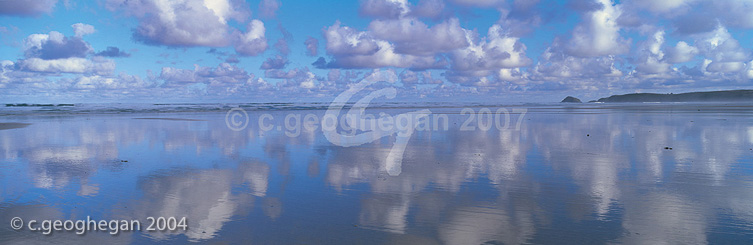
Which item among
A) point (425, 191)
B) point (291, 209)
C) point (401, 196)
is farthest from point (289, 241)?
point (425, 191)

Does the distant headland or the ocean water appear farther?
the distant headland

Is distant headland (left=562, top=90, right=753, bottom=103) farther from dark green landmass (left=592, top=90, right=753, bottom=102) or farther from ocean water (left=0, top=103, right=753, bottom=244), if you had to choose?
ocean water (left=0, top=103, right=753, bottom=244)

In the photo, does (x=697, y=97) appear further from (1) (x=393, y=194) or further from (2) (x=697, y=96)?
(1) (x=393, y=194)

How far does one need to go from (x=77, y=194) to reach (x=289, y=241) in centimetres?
460

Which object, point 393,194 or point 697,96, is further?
point 697,96

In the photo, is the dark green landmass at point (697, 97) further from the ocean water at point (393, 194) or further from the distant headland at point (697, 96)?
the ocean water at point (393, 194)

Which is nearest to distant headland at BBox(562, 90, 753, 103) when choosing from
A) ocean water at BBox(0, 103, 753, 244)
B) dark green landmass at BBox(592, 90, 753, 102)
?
dark green landmass at BBox(592, 90, 753, 102)

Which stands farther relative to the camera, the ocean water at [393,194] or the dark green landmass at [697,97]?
the dark green landmass at [697,97]

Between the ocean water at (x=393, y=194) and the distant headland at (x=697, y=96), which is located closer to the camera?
the ocean water at (x=393, y=194)

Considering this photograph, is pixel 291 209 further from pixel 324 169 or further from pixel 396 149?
pixel 396 149

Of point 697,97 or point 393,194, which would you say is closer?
point 393,194

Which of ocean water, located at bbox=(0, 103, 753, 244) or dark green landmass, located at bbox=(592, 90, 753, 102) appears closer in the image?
ocean water, located at bbox=(0, 103, 753, 244)

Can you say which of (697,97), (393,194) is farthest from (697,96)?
(393,194)

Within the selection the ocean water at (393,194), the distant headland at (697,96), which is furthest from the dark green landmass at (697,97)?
the ocean water at (393,194)
